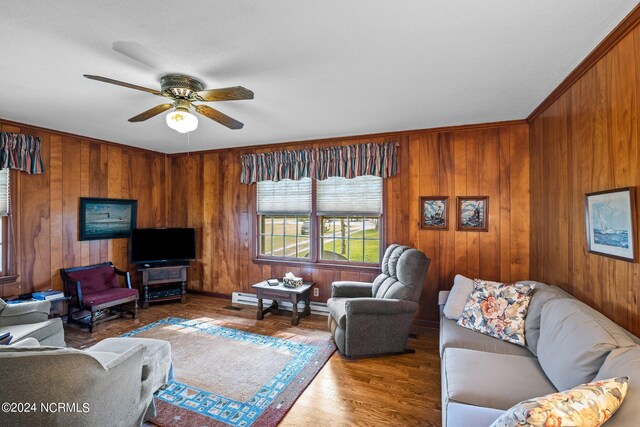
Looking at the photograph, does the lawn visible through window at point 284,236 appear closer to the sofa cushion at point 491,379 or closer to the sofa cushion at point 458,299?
the sofa cushion at point 458,299

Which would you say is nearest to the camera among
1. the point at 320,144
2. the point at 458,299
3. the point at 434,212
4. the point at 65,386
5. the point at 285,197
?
the point at 65,386

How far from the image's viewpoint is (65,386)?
1.38 meters

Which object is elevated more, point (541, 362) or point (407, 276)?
point (407, 276)

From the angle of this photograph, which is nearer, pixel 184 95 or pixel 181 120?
pixel 181 120

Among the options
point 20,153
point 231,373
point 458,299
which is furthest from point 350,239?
point 20,153

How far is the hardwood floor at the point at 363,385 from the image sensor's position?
2.12 m

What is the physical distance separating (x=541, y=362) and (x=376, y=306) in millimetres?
1364

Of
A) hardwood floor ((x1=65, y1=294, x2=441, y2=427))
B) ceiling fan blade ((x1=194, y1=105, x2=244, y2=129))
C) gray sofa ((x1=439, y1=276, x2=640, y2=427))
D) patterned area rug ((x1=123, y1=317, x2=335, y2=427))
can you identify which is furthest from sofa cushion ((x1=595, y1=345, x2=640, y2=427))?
ceiling fan blade ((x1=194, y1=105, x2=244, y2=129))

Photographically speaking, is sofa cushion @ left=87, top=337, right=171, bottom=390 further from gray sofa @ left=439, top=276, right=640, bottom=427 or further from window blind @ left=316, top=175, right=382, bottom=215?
window blind @ left=316, top=175, right=382, bottom=215

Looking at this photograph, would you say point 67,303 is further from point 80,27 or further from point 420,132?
point 420,132

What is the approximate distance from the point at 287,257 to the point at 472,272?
2.62 m

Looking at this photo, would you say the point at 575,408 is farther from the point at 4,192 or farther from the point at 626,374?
the point at 4,192

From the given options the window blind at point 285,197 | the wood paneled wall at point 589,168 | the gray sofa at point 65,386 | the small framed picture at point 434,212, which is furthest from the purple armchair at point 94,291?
the wood paneled wall at point 589,168

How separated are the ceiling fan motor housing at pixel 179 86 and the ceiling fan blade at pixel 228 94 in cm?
12
